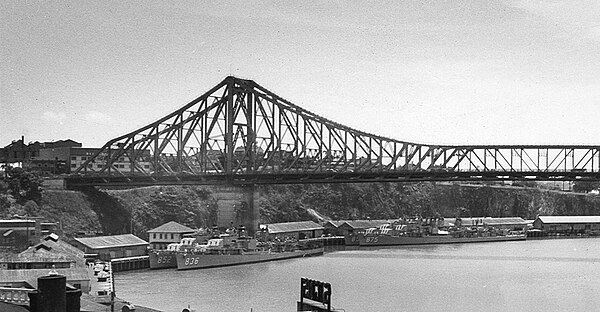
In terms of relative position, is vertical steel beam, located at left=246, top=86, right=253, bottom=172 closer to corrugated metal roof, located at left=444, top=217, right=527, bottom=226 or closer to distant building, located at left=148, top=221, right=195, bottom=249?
distant building, located at left=148, top=221, right=195, bottom=249

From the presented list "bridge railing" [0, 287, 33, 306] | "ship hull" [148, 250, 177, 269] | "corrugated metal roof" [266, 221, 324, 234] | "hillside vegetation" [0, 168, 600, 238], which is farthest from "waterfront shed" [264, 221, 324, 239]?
"bridge railing" [0, 287, 33, 306]

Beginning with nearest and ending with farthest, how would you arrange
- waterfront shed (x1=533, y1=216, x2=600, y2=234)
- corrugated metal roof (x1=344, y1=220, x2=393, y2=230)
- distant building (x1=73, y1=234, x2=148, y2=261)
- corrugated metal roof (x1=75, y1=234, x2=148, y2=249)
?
distant building (x1=73, y1=234, x2=148, y2=261) < corrugated metal roof (x1=75, y1=234, x2=148, y2=249) < corrugated metal roof (x1=344, y1=220, x2=393, y2=230) < waterfront shed (x1=533, y1=216, x2=600, y2=234)

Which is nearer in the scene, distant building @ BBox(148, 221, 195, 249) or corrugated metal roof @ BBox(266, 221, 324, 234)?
distant building @ BBox(148, 221, 195, 249)

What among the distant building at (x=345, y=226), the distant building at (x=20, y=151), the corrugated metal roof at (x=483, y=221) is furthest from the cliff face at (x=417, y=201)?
the distant building at (x=20, y=151)

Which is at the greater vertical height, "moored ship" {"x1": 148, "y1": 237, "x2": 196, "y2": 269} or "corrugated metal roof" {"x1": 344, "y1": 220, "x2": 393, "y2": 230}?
"corrugated metal roof" {"x1": 344, "y1": 220, "x2": 393, "y2": 230}

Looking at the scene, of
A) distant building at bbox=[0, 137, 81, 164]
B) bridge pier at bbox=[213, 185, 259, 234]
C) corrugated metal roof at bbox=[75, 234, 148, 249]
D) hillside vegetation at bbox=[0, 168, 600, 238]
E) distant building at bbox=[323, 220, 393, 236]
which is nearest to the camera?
corrugated metal roof at bbox=[75, 234, 148, 249]

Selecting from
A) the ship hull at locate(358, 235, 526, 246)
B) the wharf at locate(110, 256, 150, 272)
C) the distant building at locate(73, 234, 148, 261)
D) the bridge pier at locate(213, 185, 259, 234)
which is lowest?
the wharf at locate(110, 256, 150, 272)
